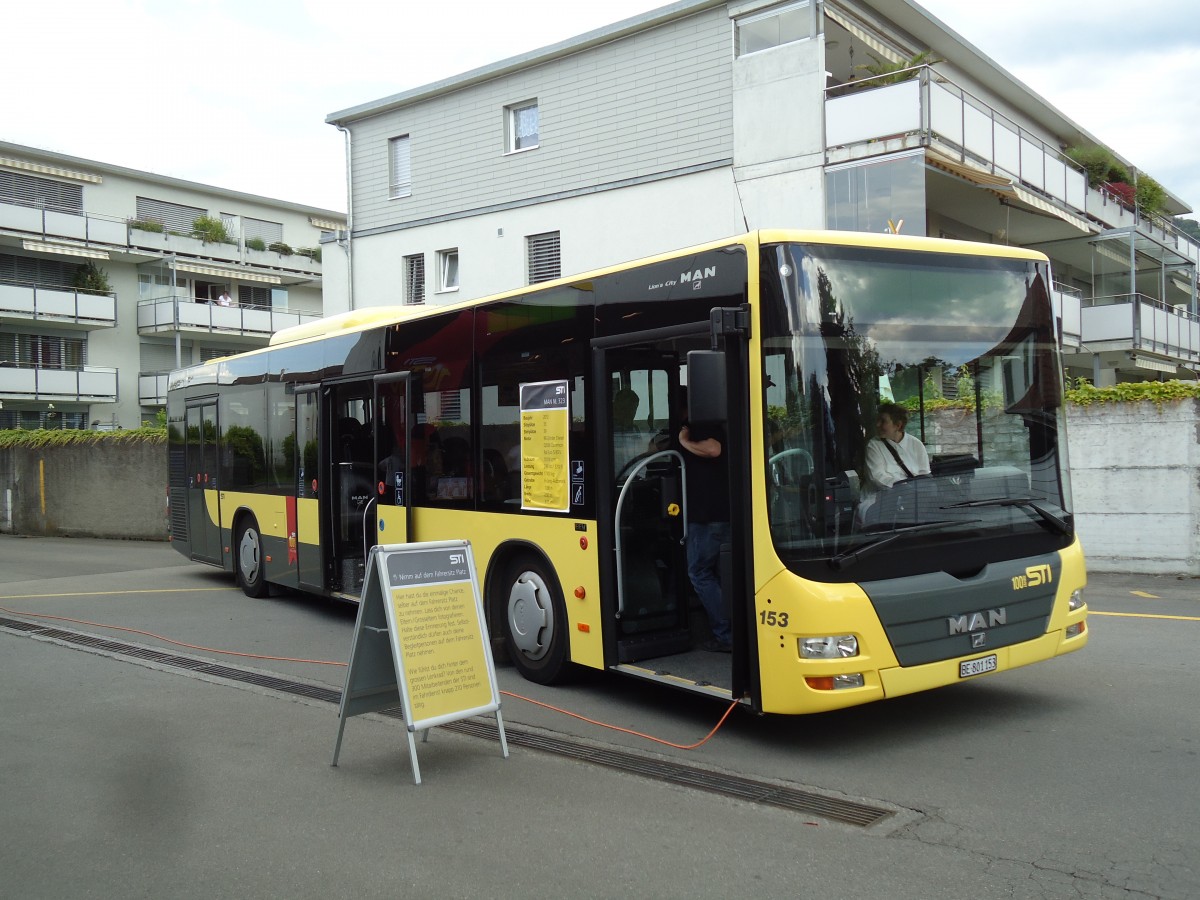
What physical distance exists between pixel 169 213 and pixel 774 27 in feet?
101

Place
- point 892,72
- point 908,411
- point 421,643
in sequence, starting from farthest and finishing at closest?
point 892,72 < point 908,411 < point 421,643

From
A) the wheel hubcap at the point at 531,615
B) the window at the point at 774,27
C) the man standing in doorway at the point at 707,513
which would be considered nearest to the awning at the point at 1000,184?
the window at the point at 774,27

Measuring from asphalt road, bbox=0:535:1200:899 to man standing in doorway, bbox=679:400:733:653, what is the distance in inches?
31.4

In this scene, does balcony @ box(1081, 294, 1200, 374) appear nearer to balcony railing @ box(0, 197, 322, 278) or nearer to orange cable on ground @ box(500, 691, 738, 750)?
orange cable on ground @ box(500, 691, 738, 750)

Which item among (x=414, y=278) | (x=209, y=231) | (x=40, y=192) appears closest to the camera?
(x=414, y=278)

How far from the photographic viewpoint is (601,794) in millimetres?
5422

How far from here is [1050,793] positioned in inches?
205

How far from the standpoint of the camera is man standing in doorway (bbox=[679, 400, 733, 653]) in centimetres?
691

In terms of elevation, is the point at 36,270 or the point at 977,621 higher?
the point at 36,270

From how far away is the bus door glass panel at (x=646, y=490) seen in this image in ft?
23.2

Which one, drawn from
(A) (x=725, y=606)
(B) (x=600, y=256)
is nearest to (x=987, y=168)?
(B) (x=600, y=256)

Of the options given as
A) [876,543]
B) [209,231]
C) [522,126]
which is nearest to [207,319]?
[209,231]

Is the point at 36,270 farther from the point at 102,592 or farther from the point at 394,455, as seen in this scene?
the point at 394,455

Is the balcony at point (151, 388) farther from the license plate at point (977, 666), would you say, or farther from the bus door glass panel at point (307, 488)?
the license plate at point (977, 666)
